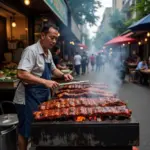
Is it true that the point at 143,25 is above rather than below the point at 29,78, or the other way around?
above

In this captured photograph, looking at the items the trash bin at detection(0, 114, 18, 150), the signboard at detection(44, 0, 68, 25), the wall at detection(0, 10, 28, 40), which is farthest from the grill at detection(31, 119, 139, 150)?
the wall at detection(0, 10, 28, 40)

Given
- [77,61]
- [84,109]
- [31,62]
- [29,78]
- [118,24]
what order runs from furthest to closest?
[118,24] < [77,61] < [31,62] < [29,78] < [84,109]

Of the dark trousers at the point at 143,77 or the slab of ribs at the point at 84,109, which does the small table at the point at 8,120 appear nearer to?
the slab of ribs at the point at 84,109

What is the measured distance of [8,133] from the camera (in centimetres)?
358

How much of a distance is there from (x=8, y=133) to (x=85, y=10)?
96.3ft

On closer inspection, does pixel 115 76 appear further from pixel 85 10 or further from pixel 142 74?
pixel 85 10

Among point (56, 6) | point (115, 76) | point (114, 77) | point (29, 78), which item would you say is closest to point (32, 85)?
point (29, 78)

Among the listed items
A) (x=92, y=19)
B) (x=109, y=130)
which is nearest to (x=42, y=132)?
(x=109, y=130)

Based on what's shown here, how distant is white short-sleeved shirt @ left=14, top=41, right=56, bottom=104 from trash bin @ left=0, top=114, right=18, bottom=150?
1.68ft

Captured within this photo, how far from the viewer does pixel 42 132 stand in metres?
2.49

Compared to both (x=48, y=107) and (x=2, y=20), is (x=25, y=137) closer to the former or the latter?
(x=48, y=107)

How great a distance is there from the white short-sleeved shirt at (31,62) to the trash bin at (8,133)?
513mm

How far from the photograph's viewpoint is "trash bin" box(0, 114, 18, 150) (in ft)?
11.5

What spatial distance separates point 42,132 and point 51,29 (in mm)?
1434
